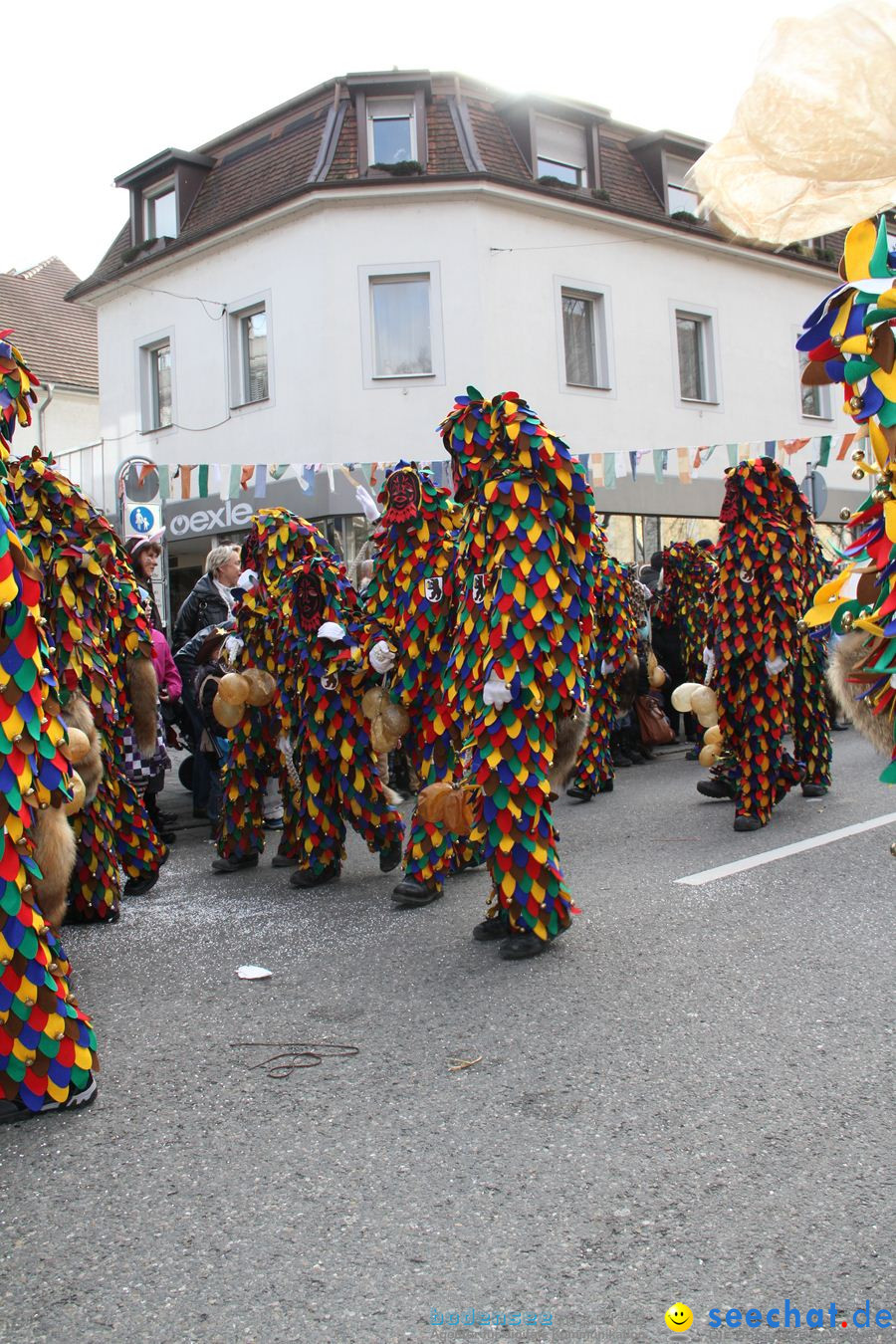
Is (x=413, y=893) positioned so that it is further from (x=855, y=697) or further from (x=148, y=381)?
(x=148, y=381)

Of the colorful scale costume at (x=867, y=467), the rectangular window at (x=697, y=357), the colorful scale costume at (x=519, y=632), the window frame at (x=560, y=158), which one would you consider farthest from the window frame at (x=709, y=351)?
the colorful scale costume at (x=867, y=467)

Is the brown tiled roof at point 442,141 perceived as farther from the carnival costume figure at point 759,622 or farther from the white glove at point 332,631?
the white glove at point 332,631

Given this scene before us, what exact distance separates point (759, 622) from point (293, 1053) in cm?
415

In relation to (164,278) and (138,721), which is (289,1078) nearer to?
(138,721)

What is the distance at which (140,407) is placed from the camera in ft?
66.6

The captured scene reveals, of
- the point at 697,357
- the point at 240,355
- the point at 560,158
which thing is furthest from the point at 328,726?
the point at 697,357

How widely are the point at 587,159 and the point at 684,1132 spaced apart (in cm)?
1885

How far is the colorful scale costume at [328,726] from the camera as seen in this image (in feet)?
19.1

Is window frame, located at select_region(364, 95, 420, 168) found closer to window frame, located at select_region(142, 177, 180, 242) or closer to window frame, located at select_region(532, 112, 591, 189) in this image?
window frame, located at select_region(532, 112, 591, 189)

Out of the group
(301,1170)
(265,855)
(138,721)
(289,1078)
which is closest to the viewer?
(301,1170)

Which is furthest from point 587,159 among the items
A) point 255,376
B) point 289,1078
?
point 289,1078

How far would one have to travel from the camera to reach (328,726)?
5.83 metres

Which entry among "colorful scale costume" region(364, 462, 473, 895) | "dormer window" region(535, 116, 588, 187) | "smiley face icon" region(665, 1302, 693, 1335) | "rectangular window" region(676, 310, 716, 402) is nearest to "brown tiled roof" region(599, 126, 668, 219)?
"dormer window" region(535, 116, 588, 187)

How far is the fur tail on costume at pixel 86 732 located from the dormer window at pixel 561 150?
641 inches
